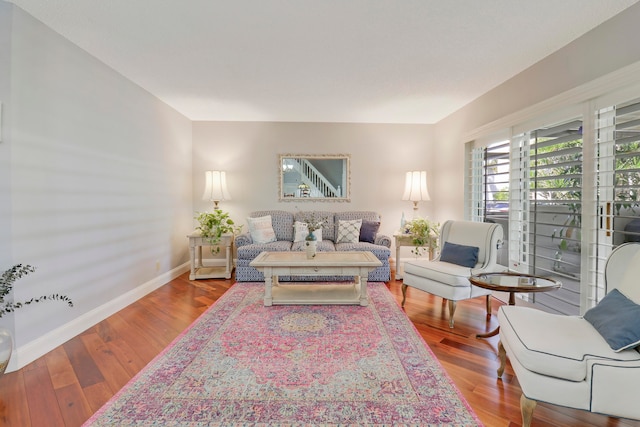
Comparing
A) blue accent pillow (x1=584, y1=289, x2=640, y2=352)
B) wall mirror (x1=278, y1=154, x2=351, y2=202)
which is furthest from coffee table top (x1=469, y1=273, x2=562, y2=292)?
wall mirror (x1=278, y1=154, x2=351, y2=202)

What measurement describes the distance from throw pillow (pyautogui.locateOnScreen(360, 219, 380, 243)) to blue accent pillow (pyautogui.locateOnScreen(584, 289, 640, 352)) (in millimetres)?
2783

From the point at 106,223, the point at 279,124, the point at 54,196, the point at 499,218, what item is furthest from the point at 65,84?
the point at 499,218

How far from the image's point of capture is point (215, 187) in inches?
176

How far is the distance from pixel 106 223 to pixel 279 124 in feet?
9.57

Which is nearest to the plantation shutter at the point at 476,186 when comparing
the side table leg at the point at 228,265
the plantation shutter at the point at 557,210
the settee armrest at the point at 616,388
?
the plantation shutter at the point at 557,210

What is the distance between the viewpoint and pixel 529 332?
5.15 ft

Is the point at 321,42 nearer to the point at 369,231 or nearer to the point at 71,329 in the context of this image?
the point at 369,231

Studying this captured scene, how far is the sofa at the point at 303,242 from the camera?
12.9 feet

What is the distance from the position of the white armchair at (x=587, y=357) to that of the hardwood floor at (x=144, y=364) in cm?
29

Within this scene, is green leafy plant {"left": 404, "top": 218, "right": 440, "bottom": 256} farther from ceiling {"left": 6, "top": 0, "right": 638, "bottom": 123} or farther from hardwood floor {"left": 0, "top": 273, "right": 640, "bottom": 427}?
ceiling {"left": 6, "top": 0, "right": 638, "bottom": 123}

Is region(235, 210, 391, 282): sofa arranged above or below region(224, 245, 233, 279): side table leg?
above

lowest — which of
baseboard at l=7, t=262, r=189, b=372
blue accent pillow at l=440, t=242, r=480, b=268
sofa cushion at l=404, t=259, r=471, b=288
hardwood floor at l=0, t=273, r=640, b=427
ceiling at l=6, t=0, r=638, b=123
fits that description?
hardwood floor at l=0, t=273, r=640, b=427

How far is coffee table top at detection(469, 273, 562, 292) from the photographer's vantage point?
80.7 inches

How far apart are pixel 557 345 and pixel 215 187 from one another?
4320 mm
